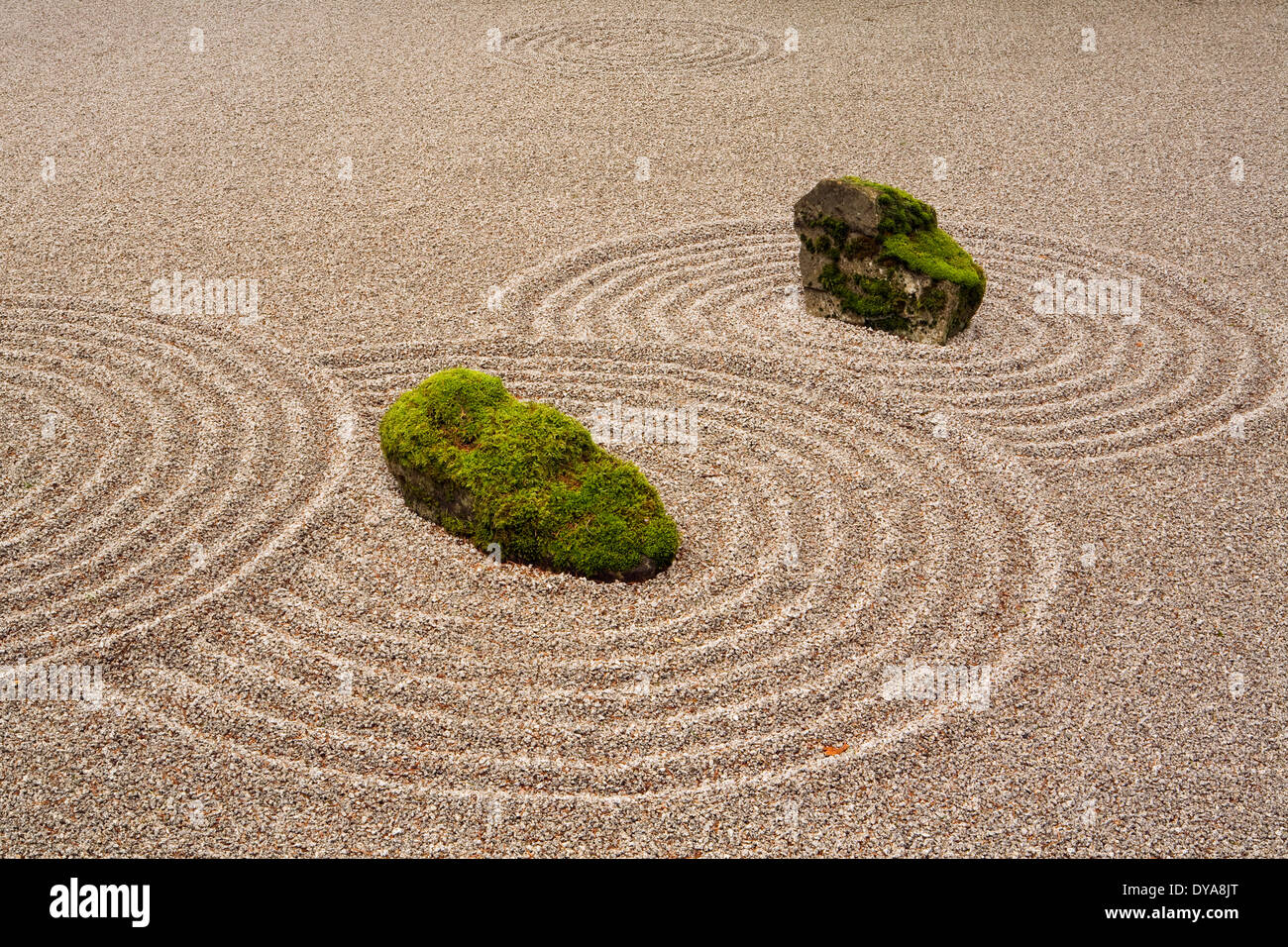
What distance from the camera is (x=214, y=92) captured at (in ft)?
65.6

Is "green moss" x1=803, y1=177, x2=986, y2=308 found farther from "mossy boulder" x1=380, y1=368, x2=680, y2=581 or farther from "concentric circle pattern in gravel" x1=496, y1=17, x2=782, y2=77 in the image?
"concentric circle pattern in gravel" x1=496, y1=17, x2=782, y2=77

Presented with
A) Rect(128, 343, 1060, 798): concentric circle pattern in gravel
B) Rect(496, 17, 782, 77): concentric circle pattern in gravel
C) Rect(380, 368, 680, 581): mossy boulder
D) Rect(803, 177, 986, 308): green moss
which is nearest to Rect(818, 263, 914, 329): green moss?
Rect(803, 177, 986, 308): green moss

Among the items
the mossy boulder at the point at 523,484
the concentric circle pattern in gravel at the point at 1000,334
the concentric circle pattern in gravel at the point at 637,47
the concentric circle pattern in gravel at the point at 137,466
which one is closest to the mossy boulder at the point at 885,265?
the concentric circle pattern in gravel at the point at 1000,334

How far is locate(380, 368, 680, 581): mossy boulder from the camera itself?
8922mm

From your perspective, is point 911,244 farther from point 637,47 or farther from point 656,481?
point 637,47

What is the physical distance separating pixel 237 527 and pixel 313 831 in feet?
11.3

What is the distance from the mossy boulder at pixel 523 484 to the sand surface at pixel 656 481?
234 mm

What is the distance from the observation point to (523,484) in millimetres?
9117

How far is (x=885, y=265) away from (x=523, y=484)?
17.4ft

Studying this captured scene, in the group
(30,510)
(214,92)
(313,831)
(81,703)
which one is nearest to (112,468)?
(30,510)

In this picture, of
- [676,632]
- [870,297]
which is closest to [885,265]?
[870,297]

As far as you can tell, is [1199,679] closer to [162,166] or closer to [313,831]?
[313,831]

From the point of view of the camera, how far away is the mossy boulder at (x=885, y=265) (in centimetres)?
1223

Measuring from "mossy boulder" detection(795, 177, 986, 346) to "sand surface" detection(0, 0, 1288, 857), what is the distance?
17.2 inches
